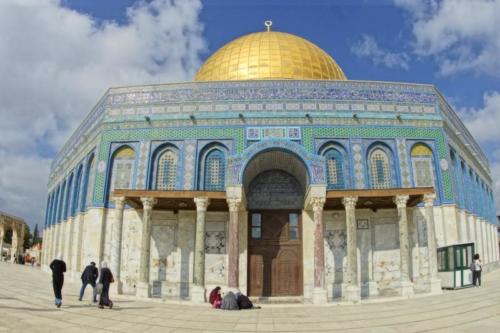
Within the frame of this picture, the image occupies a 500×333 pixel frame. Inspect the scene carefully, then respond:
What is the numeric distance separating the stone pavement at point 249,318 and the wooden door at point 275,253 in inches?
180

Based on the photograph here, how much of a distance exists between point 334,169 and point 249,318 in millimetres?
8506

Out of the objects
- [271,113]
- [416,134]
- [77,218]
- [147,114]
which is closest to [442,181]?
[416,134]

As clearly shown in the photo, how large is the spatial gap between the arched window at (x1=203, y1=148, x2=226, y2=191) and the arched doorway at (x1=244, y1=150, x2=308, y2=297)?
1.15 metres

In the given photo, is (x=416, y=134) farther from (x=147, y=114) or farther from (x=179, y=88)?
(x=147, y=114)

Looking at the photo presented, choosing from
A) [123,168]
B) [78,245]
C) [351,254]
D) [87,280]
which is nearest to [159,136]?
[123,168]

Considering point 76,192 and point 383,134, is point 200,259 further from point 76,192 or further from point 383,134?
point 76,192

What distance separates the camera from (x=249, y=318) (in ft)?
30.9

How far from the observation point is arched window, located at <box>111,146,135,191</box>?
55.2 feet

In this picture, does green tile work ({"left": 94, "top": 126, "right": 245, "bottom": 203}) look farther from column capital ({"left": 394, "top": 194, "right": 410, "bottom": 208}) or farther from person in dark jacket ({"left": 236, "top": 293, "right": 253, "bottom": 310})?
person in dark jacket ({"left": 236, "top": 293, "right": 253, "bottom": 310})

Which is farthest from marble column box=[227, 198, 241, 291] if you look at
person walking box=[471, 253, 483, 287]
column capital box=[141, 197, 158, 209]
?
person walking box=[471, 253, 483, 287]

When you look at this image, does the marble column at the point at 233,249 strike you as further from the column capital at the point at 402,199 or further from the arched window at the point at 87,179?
the arched window at the point at 87,179

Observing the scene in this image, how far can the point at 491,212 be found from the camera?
84.2 feet

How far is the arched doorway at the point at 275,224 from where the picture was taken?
15.8m

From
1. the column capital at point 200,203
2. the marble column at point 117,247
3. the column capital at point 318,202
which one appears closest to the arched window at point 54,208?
the marble column at point 117,247
